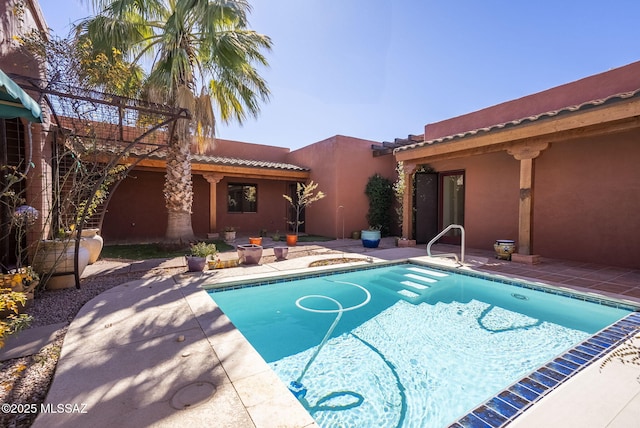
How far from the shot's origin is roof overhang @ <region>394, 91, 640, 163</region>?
5336mm

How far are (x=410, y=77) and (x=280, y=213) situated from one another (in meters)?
9.26

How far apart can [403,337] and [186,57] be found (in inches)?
349

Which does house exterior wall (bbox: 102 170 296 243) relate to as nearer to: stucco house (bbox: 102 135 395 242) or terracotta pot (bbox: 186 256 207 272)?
stucco house (bbox: 102 135 395 242)

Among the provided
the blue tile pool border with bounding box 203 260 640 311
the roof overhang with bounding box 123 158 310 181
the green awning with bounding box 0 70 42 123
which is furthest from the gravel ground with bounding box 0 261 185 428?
the roof overhang with bounding box 123 158 310 181

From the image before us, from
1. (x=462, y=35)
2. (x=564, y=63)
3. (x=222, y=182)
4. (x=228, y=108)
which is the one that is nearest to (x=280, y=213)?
(x=222, y=182)

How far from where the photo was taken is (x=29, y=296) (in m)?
4.26

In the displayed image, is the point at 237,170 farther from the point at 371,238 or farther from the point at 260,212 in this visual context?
the point at 371,238

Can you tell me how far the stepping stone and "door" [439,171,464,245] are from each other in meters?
11.0

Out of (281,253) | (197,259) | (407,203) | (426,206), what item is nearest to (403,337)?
(281,253)

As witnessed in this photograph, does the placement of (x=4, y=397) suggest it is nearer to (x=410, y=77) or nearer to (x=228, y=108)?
(x=228, y=108)

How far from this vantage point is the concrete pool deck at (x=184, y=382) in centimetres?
201

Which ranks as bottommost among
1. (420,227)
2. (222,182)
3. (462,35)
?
(420,227)

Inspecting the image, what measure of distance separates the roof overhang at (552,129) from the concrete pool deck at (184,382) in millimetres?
5168

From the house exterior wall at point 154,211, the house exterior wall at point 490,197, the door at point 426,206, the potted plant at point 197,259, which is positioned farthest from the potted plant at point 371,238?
the house exterior wall at point 154,211
